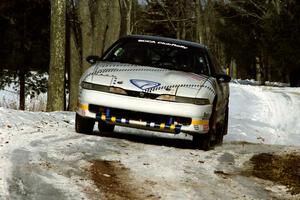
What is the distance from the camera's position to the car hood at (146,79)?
8789 millimetres

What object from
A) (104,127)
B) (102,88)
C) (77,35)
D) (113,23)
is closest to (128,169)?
(102,88)

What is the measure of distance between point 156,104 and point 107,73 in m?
0.90

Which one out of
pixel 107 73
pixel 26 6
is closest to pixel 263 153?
pixel 107 73

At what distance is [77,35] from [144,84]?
26.3ft

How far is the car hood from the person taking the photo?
28.8ft

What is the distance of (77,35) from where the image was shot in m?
16.5

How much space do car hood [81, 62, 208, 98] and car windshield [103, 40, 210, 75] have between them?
2.06ft

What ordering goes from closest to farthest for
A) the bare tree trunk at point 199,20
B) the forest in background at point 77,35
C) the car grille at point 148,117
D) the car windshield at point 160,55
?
1. the car grille at point 148,117
2. the car windshield at point 160,55
3. the forest in background at point 77,35
4. the bare tree trunk at point 199,20

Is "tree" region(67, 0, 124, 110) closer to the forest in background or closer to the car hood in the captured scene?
the forest in background

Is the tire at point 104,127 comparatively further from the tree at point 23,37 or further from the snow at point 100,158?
the tree at point 23,37

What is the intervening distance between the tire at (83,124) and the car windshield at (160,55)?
3.95ft

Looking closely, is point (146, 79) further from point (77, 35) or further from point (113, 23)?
point (113, 23)

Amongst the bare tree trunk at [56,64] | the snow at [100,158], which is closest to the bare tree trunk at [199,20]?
the bare tree trunk at [56,64]

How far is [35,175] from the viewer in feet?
19.4
